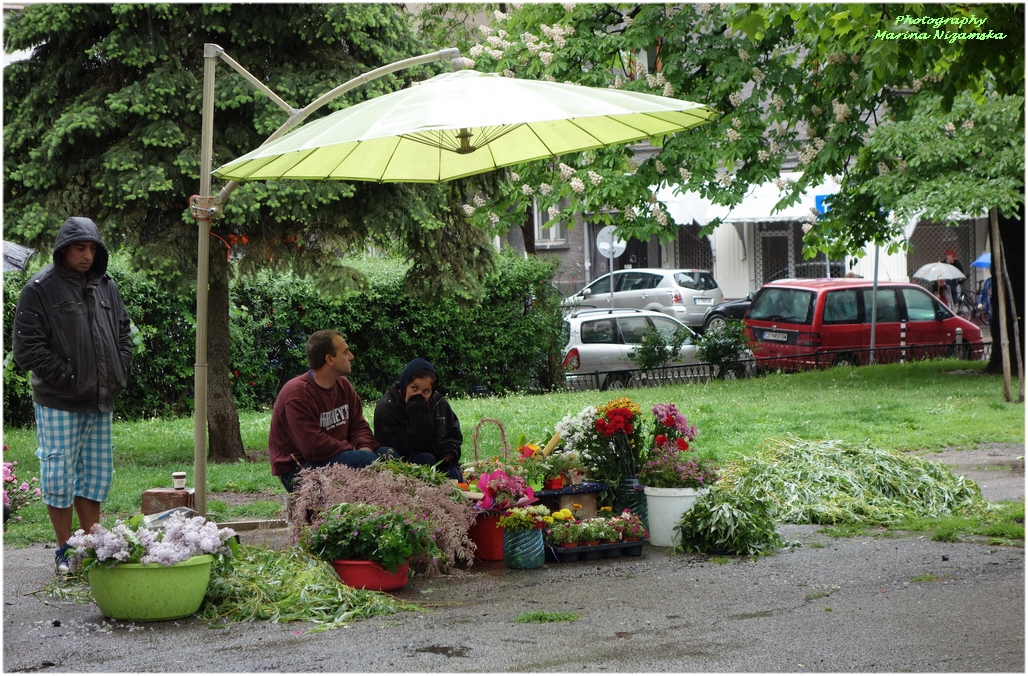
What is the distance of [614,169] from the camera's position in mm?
15359

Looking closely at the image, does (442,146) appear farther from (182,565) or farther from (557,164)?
(557,164)

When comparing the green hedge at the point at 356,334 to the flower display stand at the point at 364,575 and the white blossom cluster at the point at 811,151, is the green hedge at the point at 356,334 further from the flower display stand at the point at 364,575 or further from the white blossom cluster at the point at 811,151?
the flower display stand at the point at 364,575

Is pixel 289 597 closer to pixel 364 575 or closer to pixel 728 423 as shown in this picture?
pixel 364 575

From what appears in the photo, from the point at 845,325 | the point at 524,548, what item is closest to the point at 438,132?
the point at 524,548

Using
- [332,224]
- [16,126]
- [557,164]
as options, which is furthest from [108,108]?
[557,164]

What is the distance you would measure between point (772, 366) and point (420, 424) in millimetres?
Answer: 12987

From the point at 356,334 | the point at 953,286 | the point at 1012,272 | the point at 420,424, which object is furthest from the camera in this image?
the point at 953,286

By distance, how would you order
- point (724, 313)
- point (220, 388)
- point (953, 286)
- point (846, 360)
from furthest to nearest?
point (953, 286)
point (724, 313)
point (846, 360)
point (220, 388)

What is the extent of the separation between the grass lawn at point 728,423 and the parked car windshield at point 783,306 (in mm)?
1792

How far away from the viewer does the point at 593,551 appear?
716 cm

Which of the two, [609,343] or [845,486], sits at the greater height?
[609,343]

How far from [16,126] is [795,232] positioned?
3188 cm

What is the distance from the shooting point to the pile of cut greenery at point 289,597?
18.9 feet

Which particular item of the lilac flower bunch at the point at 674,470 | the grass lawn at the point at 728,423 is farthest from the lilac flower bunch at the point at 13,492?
the lilac flower bunch at the point at 674,470
